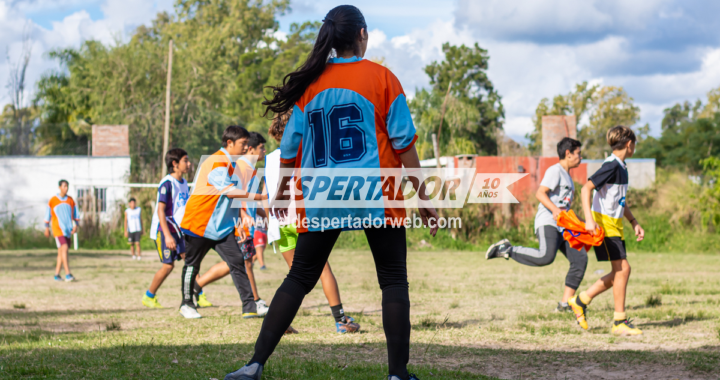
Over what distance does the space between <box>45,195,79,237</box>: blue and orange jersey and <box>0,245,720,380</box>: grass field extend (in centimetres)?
166

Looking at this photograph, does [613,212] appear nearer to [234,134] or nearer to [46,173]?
[234,134]

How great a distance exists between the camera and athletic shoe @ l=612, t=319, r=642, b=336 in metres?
5.70

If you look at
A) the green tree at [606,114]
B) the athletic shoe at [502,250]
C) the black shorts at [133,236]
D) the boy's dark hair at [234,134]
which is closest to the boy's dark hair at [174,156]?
the boy's dark hair at [234,134]

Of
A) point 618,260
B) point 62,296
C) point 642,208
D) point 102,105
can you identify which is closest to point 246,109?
point 102,105

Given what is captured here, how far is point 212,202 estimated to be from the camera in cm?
662

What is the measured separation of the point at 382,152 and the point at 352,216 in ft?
1.22

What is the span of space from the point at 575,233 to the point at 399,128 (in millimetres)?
3539

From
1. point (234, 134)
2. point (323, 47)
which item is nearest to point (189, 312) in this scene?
point (234, 134)

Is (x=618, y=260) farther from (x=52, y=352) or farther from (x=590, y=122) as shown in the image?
(x=590, y=122)

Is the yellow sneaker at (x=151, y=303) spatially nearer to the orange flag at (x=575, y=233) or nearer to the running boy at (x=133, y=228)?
the orange flag at (x=575, y=233)

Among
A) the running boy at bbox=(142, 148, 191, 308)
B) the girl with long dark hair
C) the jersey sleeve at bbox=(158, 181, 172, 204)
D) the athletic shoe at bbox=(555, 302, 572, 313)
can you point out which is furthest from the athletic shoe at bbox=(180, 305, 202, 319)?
the athletic shoe at bbox=(555, 302, 572, 313)

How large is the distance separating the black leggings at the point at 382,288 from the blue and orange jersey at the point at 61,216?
409 inches

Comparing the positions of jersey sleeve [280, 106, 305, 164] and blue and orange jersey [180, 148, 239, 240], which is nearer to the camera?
jersey sleeve [280, 106, 305, 164]

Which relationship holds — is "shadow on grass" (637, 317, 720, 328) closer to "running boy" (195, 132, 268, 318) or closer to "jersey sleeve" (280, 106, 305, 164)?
"running boy" (195, 132, 268, 318)
